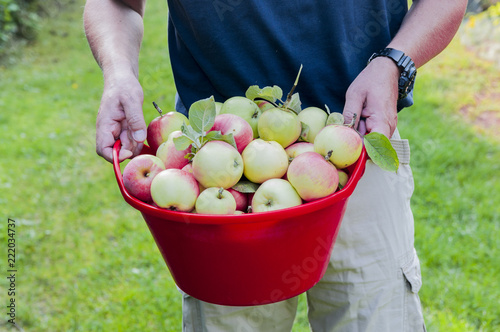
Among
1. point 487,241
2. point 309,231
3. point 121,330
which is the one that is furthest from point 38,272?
point 487,241

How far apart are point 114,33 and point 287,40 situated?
0.50m

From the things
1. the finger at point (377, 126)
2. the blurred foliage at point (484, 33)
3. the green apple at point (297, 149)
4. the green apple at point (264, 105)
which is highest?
the finger at point (377, 126)

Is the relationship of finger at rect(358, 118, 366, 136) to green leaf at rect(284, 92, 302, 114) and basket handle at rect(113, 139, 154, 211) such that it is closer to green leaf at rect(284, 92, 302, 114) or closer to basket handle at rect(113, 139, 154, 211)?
green leaf at rect(284, 92, 302, 114)

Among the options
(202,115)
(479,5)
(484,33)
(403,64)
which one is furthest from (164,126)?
(479,5)

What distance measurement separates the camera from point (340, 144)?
110 centimetres

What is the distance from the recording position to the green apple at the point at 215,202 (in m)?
1.02

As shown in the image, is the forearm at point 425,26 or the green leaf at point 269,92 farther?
the forearm at point 425,26

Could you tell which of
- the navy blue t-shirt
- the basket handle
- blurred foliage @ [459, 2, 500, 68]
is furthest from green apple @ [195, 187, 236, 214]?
blurred foliage @ [459, 2, 500, 68]

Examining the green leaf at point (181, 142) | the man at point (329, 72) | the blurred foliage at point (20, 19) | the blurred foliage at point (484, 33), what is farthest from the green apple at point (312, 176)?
the blurred foliage at point (20, 19)

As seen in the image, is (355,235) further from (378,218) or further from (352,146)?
(352,146)

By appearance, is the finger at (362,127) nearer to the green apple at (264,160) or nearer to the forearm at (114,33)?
the green apple at (264,160)

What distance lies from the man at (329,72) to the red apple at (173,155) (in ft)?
0.41

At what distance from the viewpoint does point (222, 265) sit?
1050 mm

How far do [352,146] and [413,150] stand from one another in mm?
2641
